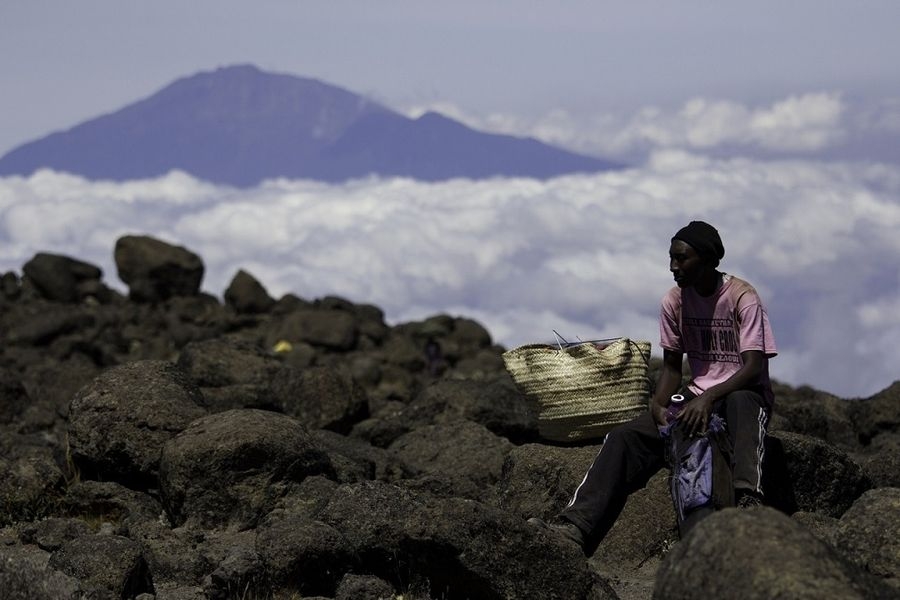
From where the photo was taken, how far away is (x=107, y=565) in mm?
8359

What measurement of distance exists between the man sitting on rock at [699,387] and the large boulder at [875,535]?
2.53 ft

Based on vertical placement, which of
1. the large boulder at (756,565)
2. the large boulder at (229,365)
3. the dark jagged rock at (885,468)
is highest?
the large boulder at (229,365)

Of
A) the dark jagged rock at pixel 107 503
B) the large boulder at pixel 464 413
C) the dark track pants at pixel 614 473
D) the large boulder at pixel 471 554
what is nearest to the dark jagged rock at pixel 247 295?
the large boulder at pixel 464 413

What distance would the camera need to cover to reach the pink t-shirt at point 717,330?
27.9 feet

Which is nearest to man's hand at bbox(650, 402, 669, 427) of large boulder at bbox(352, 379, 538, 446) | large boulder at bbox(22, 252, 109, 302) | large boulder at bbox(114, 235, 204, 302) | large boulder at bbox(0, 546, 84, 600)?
large boulder at bbox(0, 546, 84, 600)

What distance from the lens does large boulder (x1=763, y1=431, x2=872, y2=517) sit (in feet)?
30.9

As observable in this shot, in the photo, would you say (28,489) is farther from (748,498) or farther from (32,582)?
(748,498)

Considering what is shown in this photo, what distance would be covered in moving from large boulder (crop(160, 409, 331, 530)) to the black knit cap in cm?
320

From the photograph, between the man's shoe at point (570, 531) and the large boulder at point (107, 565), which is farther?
the man's shoe at point (570, 531)

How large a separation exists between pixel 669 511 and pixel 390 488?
1.84m

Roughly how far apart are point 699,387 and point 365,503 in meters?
2.08

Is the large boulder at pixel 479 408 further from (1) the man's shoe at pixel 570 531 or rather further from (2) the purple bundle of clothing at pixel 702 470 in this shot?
(2) the purple bundle of clothing at pixel 702 470

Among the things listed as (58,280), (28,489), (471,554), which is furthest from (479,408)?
(58,280)

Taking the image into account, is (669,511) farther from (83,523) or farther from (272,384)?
(272,384)
